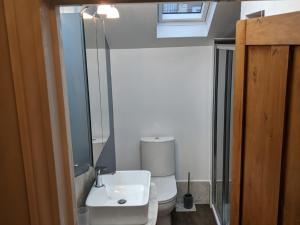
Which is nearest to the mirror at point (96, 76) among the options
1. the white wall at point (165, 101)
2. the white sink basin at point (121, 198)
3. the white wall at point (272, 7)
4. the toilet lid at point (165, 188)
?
the white sink basin at point (121, 198)

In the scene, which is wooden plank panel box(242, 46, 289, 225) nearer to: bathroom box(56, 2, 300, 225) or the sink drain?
the sink drain

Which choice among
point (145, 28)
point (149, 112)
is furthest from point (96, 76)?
point (149, 112)

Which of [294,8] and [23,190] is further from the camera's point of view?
[294,8]

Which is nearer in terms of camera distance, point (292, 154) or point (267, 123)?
point (292, 154)

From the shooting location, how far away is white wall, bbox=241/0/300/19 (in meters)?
1.21

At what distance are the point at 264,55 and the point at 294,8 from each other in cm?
32

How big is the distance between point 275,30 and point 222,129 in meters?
2.08

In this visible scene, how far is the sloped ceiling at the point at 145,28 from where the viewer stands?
258 centimetres

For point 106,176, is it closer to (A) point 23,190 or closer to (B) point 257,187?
(B) point 257,187

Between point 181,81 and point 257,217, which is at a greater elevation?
point 181,81

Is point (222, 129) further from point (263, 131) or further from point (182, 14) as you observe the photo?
point (263, 131)

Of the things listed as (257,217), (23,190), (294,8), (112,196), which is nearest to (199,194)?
(112,196)

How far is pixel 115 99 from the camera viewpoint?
3.28 meters

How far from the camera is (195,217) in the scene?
325 centimetres
